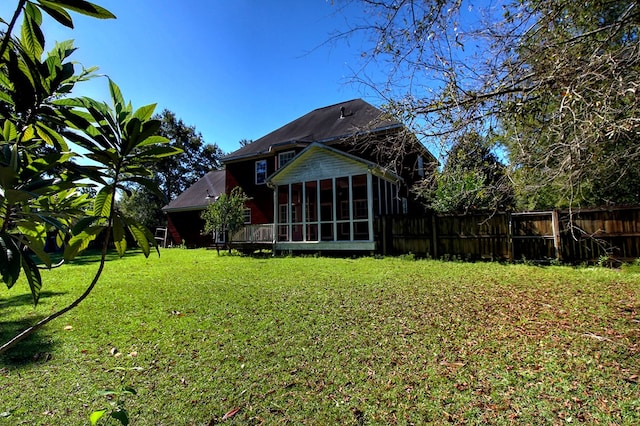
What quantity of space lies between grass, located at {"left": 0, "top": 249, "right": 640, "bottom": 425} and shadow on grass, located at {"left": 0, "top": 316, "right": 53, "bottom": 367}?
25 millimetres

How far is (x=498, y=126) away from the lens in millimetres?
3902

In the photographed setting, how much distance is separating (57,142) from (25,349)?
388 cm

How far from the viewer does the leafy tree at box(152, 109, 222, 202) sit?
1658 inches

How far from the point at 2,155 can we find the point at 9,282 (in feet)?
1.61

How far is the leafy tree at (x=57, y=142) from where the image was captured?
48.7 inches

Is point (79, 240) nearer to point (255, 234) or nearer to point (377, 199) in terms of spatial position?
point (377, 199)

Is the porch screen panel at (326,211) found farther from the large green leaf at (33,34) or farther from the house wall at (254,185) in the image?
the large green leaf at (33,34)

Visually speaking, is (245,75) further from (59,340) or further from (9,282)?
(9,282)

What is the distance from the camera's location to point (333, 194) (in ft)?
42.3

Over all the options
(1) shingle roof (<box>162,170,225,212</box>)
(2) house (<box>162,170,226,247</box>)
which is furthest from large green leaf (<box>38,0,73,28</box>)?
(2) house (<box>162,170,226,247</box>)

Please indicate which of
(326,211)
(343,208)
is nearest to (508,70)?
(343,208)

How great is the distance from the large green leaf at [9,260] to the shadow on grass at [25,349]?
3.50m

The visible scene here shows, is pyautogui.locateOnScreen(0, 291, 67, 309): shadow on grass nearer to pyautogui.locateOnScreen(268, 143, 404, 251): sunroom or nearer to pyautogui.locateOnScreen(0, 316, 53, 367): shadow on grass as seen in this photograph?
pyautogui.locateOnScreen(0, 316, 53, 367): shadow on grass

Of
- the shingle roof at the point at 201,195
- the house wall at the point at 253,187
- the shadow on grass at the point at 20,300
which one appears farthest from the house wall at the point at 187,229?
the shadow on grass at the point at 20,300
